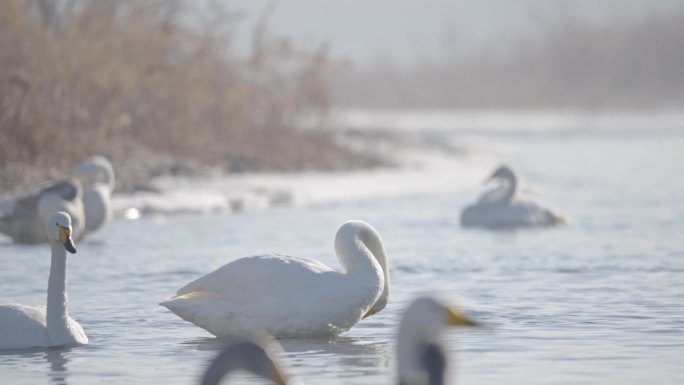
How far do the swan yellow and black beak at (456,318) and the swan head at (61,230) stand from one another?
3277 millimetres

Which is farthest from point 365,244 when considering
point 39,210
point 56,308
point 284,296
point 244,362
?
point 39,210

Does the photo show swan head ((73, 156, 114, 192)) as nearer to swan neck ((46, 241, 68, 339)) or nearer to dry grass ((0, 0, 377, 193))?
dry grass ((0, 0, 377, 193))

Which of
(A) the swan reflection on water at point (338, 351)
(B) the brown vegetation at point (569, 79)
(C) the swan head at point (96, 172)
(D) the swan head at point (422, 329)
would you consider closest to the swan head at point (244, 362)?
(D) the swan head at point (422, 329)

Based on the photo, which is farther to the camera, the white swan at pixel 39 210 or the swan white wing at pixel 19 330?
the white swan at pixel 39 210

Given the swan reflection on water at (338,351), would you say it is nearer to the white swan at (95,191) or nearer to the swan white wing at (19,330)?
the swan white wing at (19,330)

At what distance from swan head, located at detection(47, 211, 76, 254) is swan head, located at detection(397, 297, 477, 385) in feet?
10.6

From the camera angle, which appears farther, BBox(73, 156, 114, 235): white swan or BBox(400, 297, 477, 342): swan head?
BBox(73, 156, 114, 235): white swan

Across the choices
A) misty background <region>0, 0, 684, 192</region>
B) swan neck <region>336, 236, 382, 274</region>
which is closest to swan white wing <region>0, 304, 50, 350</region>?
swan neck <region>336, 236, 382, 274</region>

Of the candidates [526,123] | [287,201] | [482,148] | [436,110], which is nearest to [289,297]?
[287,201]

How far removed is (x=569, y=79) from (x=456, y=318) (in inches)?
1680

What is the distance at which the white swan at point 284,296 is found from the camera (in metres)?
7.84

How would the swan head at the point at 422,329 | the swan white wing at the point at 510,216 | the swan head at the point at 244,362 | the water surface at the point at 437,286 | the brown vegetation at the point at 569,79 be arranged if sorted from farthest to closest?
the brown vegetation at the point at 569,79 < the swan white wing at the point at 510,216 < the water surface at the point at 437,286 < the swan head at the point at 422,329 < the swan head at the point at 244,362

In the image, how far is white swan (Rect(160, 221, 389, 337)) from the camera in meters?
7.84

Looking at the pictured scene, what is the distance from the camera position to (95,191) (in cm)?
1370
